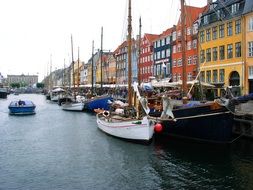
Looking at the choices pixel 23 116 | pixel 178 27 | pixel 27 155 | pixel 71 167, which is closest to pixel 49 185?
pixel 71 167

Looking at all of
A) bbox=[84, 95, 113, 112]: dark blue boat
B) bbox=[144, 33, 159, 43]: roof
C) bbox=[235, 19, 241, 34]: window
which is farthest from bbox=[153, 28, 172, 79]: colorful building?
bbox=[235, 19, 241, 34]: window

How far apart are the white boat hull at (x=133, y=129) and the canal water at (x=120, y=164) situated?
0.57 metres

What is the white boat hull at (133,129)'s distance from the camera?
25844 mm

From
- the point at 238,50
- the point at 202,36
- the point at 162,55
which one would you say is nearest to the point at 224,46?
the point at 238,50

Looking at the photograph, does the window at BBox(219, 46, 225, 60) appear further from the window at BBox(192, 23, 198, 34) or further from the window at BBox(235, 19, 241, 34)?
the window at BBox(192, 23, 198, 34)

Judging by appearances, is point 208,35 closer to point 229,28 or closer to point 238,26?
point 229,28

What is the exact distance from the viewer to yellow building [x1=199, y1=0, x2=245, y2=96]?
50.6m

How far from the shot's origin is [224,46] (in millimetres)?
54031

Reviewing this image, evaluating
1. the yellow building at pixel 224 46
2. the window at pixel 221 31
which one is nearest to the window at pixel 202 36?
the yellow building at pixel 224 46

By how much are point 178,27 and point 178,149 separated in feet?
159

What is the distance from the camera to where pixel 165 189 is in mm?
16844

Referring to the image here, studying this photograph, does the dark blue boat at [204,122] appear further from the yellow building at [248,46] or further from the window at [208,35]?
the window at [208,35]

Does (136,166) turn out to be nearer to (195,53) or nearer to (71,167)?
(71,167)

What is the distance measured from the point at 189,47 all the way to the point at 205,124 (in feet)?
141
